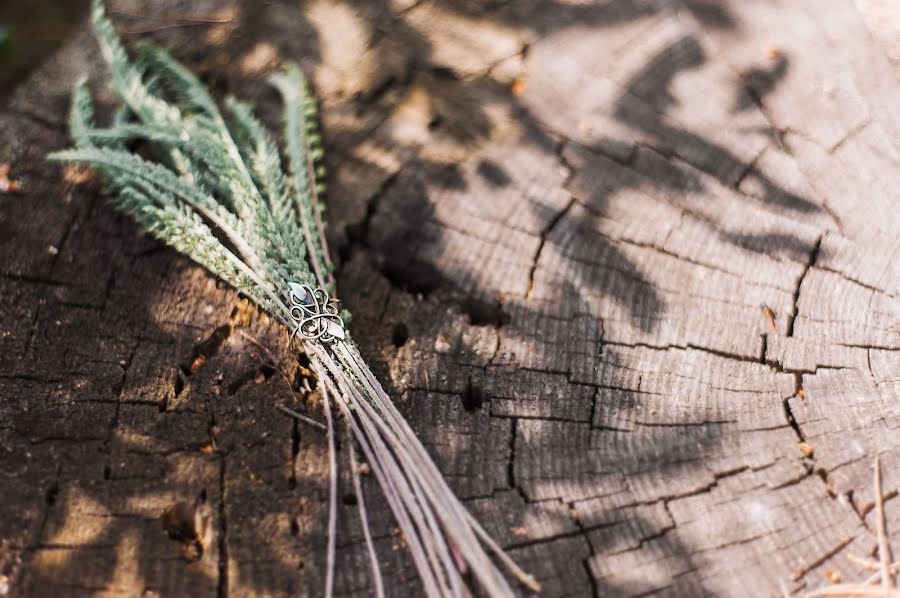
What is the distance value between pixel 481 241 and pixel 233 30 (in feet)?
4.32

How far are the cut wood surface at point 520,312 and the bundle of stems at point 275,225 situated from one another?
77 mm

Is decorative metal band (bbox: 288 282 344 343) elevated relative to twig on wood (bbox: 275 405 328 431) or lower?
elevated

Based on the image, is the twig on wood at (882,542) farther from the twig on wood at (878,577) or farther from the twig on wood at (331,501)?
the twig on wood at (331,501)

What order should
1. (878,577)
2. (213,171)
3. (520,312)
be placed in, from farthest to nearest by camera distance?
(213,171) < (520,312) < (878,577)

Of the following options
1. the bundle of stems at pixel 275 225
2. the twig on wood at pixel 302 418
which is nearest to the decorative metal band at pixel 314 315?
the bundle of stems at pixel 275 225

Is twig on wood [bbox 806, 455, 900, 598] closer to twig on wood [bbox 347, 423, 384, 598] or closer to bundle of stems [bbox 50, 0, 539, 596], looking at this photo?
bundle of stems [bbox 50, 0, 539, 596]

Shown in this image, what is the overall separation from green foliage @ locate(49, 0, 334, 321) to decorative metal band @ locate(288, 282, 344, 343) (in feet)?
0.17

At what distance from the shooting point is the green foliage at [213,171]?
1990 mm

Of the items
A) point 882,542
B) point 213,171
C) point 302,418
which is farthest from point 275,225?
point 882,542

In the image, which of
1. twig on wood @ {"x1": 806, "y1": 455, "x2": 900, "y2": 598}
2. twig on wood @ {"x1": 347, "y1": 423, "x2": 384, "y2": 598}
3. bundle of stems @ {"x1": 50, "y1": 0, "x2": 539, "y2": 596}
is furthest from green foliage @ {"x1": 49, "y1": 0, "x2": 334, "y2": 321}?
twig on wood @ {"x1": 806, "y1": 455, "x2": 900, "y2": 598}

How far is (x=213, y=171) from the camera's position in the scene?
219 cm

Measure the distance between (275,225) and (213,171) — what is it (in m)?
0.32

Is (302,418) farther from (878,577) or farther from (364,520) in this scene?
(878,577)

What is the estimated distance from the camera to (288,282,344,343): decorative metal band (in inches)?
Answer: 74.8
